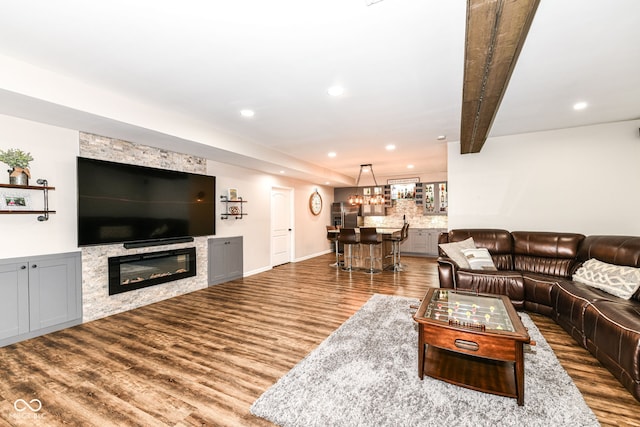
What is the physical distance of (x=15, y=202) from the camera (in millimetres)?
2984

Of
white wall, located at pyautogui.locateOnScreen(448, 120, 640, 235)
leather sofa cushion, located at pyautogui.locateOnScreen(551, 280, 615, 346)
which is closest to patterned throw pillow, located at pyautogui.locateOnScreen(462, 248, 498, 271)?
leather sofa cushion, located at pyautogui.locateOnScreen(551, 280, 615, 346)

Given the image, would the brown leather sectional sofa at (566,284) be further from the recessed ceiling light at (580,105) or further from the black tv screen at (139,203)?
the black tv screen at (139,203)

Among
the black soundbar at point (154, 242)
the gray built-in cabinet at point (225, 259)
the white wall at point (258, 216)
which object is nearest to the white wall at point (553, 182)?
the white wall at point (258, 216)

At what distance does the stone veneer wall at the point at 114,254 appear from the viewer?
359cm

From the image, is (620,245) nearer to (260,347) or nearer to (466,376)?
(466,376)

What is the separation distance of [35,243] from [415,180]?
8.73m

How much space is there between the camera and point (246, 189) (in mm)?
6148

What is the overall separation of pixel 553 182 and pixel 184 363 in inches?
227

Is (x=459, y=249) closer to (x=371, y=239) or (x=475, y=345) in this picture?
(x=371, y=239)

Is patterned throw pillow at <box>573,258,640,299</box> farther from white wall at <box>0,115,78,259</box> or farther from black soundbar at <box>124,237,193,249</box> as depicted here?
white wall at <box>0,115,78,259</box>

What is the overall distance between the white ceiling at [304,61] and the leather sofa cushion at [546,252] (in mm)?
1714

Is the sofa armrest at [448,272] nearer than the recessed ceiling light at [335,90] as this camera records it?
No

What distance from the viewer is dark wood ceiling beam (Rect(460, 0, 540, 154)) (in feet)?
4.94

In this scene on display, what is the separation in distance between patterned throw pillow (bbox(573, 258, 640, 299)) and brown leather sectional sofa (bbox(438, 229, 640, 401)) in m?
0.08
